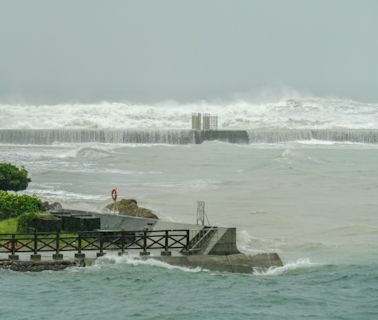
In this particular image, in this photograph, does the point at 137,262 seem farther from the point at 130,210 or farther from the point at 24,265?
the point at 130,210

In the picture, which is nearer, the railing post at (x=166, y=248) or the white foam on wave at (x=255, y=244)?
the railing post at (x=166, y=248)

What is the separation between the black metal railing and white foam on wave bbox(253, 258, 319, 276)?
225 cm

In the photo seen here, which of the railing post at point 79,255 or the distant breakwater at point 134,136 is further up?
the distant breakwater at point 134,136

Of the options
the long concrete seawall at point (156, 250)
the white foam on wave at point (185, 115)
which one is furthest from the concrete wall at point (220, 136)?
the long concrete seawall at point (156, 250)

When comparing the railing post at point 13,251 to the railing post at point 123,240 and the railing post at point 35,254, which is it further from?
the railing post at point 123,240

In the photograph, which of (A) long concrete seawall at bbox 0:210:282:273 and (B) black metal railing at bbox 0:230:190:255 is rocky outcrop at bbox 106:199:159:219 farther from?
(A) long concrete seawall at bbox 0:210:282:273

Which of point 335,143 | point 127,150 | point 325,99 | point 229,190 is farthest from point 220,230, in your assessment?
point 325,99

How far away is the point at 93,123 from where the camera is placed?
443 feet

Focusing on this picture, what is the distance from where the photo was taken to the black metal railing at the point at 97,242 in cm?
3391

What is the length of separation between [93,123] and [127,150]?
123 feet

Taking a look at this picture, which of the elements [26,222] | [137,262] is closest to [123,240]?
[137,262]

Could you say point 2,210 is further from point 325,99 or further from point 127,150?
point 325,99

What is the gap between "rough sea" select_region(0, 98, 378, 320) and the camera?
98.8 ft

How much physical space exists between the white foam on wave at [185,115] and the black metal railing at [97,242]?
94.9 m
